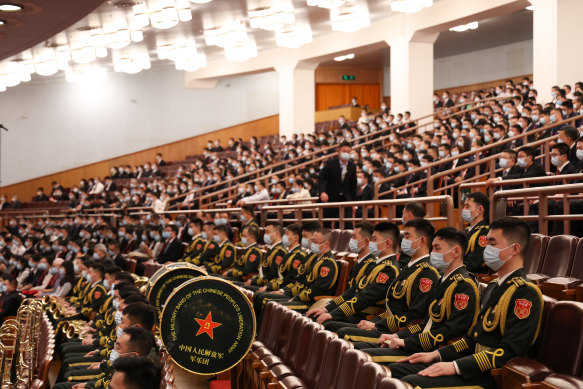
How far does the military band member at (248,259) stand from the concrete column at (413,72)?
24.7 ft

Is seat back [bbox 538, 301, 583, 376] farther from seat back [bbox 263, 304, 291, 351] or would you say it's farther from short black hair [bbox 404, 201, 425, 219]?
short black hair [bbox 404, 201, 425, 219]

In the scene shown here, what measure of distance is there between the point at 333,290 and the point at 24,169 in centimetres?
1829

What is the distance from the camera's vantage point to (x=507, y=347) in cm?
277

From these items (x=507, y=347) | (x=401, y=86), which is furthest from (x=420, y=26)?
(x=507, y=347)

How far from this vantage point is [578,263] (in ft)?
12.8

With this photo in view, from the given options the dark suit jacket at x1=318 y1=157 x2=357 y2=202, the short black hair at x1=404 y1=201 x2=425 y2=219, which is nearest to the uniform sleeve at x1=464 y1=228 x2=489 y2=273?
the short black hair at x1=404 y1=201 x2=425 y2=219

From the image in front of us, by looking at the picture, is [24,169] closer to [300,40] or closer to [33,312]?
[300,40]

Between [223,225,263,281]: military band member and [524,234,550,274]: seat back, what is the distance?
341 cm

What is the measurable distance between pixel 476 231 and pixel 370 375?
2213 mm

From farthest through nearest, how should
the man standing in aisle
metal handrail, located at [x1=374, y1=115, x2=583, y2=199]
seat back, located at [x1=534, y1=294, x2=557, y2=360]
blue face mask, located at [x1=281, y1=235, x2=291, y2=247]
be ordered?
the man standing in aisle → metal handrail, located at [x1=374, y1=115, x2=583, y2=199] → blue face mask, located at [x1=281, y1=235, x2=291, y2=247] → seat back, located at [x1=534, y1=294, x2=557, y2=360]

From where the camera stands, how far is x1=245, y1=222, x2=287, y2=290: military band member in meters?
6.65

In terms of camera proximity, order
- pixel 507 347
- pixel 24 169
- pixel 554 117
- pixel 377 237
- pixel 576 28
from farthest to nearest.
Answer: pixel 24 169
pixel 576 28
pixel 554 117
pixel 377 237
pixel 507 347

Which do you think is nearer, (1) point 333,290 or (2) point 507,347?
(2) point 507,347

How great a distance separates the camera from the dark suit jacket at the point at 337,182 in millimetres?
7727
